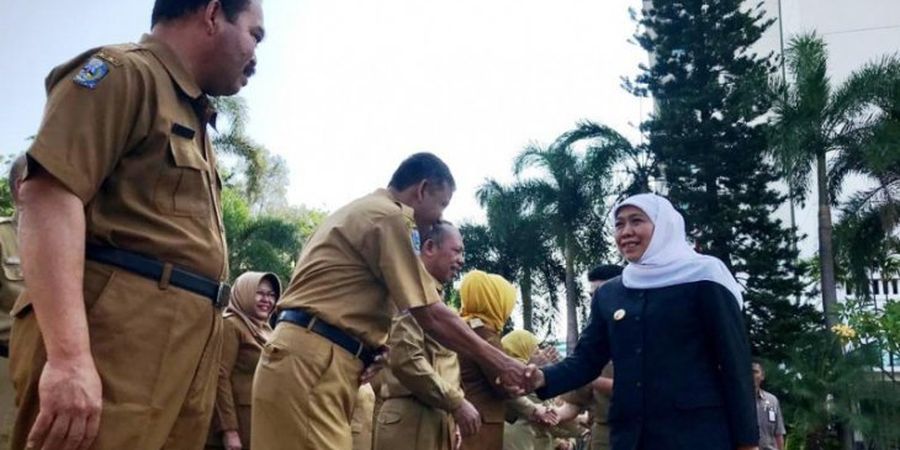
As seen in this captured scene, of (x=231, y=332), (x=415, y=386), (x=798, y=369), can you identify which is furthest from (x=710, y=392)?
(x=798, y=369)

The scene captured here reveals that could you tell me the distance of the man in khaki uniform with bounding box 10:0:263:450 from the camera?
186 cm

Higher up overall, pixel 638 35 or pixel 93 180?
pixel 638 35

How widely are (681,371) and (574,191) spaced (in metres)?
21.8

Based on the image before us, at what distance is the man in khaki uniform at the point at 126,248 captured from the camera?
73.2 inches

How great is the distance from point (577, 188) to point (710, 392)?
71.9ft

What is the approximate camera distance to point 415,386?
15.9 feet

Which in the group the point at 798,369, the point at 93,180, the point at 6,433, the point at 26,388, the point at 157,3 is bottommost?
the point at 798,369

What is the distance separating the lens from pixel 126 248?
2.09m

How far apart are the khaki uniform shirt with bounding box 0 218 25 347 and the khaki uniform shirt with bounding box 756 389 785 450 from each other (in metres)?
6.50

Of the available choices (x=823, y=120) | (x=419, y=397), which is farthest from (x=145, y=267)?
(x=823, y=120)

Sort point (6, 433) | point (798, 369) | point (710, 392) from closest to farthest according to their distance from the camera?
point (710, 392) < point (6, 433) < point (798, 369)

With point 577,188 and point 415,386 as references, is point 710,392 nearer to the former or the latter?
point 415,386

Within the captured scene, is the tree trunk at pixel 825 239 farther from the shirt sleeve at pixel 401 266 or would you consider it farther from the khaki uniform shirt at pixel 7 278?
the khaki uniform shirt at pixel 7 278

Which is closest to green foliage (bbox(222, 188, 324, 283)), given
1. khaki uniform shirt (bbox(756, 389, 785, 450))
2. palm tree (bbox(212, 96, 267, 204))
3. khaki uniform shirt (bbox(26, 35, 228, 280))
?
palm tree (bbox(212, 96, 267, 204))
